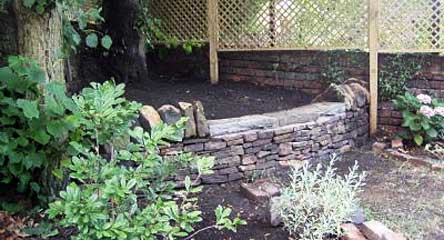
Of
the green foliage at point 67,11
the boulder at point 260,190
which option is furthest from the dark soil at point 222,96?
the green foliage at point 67,11

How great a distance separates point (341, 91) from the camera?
4766 mm

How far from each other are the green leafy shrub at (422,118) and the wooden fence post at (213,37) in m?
1.96

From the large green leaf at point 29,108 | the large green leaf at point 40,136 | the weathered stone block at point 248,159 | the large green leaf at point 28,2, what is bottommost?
the weathered stone block at point 248,159

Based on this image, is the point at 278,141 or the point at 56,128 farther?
the point at 278,141

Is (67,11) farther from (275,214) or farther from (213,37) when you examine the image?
(213,37)

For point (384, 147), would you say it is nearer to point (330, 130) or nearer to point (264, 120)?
point (330, 130)

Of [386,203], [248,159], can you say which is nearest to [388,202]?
[386,203]

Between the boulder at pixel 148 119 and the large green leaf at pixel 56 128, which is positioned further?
the boulder at pixel 148 119

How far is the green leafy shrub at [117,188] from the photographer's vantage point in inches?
80.2

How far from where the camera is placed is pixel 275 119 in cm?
409

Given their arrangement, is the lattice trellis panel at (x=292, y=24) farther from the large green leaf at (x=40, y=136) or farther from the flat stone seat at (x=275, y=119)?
the large green leaf at (x=40, y=136)

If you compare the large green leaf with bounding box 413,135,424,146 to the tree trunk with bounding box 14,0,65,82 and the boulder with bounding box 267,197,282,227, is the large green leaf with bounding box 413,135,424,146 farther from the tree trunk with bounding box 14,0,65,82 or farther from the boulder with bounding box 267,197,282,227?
the tree trunk with bounding box 14,0,65,82

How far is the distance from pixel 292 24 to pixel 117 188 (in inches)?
139

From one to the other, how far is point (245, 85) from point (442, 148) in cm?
198
